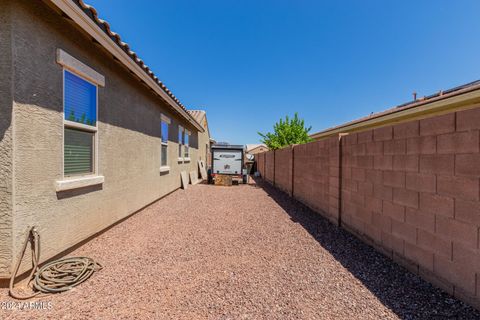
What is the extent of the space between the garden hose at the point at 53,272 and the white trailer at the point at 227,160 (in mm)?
11120

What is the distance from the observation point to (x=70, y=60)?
3.45 meters

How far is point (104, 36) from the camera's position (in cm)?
378

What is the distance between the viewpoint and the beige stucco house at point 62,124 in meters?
2.60

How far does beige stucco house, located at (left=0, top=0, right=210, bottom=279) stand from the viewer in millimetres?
2602

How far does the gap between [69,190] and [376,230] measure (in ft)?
16.3

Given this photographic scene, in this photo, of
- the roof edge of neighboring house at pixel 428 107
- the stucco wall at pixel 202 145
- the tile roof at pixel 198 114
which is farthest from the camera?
the tile roof at pixel 198 114

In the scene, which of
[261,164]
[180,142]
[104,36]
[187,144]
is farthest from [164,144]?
[261,164]

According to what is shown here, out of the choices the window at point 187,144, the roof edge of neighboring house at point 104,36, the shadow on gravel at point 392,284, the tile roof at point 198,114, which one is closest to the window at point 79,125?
the roof edge of neighboring house at point 104,36

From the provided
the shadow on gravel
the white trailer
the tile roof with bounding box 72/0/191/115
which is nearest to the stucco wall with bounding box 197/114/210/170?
the white trailer

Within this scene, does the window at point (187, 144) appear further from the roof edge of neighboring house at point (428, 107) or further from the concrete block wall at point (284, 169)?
the roof edge of neighboring house at point (428, 107)

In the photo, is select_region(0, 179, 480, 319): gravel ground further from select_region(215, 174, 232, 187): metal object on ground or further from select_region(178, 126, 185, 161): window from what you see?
select_region(215, 174, 232, 187): metal object on ground

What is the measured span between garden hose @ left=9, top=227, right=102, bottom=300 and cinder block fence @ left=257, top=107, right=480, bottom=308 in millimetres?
4253

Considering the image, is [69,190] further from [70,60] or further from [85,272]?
[70,60]

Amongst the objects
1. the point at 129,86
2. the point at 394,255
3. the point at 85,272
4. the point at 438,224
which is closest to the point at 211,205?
the point at 129,86
